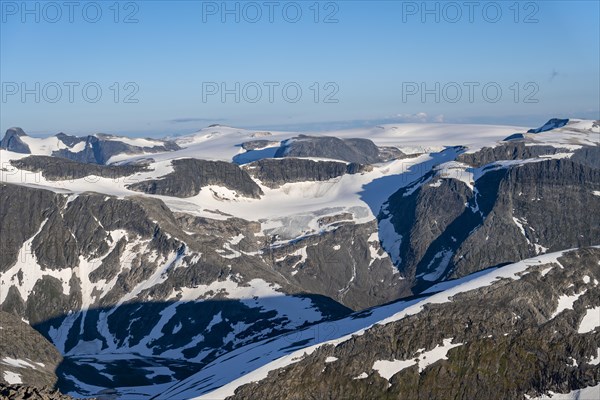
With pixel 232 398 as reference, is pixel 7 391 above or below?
above

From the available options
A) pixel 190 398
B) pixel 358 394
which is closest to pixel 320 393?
pixel 358 394

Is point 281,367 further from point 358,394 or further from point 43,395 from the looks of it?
point 43,395

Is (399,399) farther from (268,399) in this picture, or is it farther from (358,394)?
(268,399)

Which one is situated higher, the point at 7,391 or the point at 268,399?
the point at 7,391

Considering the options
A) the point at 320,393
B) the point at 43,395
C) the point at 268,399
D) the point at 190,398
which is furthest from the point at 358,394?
the point at 43,395

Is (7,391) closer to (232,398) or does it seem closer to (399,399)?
(232,398)

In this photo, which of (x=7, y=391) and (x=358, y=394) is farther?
(x=358, y=394)

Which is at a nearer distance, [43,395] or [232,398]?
[43,395]
